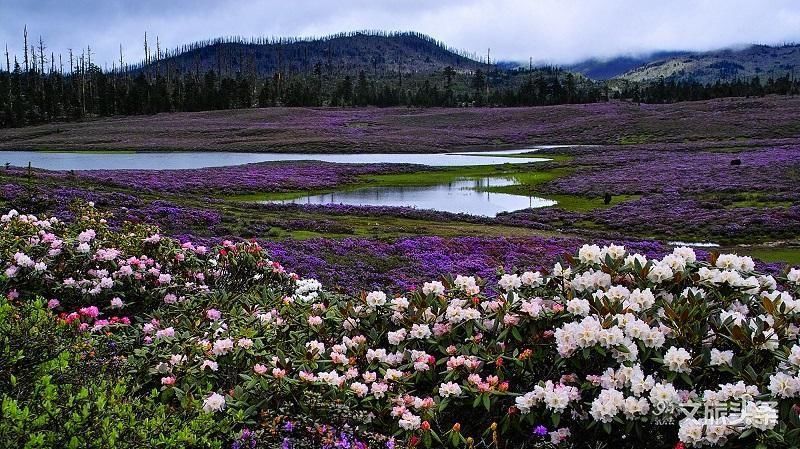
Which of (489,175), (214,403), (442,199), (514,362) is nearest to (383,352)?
(514,362)

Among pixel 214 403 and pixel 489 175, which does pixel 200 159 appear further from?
pixel 214 403

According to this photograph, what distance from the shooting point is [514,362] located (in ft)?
18.2

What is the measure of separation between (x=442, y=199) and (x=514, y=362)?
111ft

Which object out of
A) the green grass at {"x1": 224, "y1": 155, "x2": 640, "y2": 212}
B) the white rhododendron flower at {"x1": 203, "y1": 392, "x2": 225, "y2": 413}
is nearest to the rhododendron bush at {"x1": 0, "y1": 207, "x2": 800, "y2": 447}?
the white rhododendron flower at {"x1": 203, "y1": 392, "x2": 225, "y2": 413}

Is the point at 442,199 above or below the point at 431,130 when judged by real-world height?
below

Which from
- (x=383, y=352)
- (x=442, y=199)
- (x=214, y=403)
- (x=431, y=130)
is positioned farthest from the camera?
(x=431, y=130)

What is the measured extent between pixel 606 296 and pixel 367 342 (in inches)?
93.7

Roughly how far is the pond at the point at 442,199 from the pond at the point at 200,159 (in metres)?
15.3

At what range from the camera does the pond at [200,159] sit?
58969 mm

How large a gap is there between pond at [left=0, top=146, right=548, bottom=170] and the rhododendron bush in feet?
174

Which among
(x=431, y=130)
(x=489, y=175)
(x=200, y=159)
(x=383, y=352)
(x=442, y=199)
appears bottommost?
(x=383, y=352)

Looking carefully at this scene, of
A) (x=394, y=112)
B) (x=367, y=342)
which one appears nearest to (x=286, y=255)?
(x=367, y=342)

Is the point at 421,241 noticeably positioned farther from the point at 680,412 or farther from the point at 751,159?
the point at 751,159

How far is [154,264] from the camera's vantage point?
9.77m
